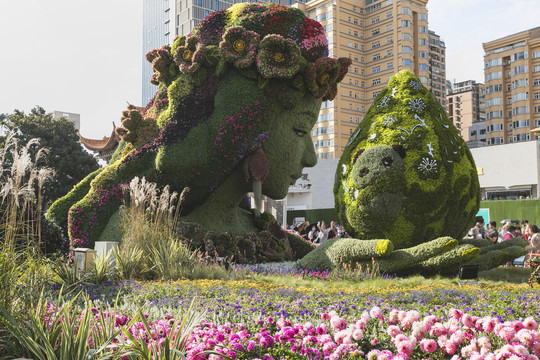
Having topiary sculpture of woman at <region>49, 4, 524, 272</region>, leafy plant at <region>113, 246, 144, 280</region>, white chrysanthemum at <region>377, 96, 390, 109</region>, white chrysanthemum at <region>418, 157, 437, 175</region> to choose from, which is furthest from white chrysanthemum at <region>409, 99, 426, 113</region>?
leafy plant at <region>113, 246, 144, 280</region>

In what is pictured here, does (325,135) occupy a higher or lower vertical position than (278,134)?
higher

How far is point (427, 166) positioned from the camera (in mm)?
9031

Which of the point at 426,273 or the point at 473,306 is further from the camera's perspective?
the point at 426,273

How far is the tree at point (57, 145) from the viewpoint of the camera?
89.0 ft

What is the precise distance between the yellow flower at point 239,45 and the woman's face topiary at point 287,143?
1568 millimetres

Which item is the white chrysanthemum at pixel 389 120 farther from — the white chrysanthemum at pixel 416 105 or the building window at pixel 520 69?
the building window at pixel 520 69

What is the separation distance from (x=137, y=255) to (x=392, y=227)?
483 centimetres

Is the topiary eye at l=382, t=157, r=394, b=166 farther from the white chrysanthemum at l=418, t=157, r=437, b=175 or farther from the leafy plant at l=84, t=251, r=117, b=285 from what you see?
the leafy plant at l=84, t=251, r=117, b=285

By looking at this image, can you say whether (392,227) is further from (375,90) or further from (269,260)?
(375,90)

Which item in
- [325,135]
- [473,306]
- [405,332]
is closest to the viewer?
[405,332]

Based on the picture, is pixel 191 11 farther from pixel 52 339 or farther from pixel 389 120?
pixel 52 339

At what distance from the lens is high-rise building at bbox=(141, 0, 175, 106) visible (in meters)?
67.4

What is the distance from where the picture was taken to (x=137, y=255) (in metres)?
7.08

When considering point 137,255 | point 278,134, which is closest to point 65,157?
point 278,134
